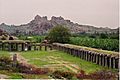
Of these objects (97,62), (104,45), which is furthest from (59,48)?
(97,62)

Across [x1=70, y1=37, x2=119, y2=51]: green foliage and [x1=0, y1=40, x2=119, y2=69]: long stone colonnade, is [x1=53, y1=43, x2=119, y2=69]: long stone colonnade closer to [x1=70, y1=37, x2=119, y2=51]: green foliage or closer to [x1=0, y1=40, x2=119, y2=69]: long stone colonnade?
[x1=0, y1=40, x2=119, y2=69]: long stone colonnade

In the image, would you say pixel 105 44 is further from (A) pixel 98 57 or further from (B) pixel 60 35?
(B) pixel 60 35

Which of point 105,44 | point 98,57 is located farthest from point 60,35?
point 98,57

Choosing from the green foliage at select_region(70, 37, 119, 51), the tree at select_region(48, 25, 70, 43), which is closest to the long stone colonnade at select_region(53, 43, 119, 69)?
the green foliage at select_region(70, 37, 119, 51)

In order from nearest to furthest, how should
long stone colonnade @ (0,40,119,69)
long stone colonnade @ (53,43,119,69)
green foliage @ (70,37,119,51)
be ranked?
long stone colonnade @ (53,43,119,69) → long stone colonnade @ (0,40,119,69) → green foliage @ (70,37,119,51)

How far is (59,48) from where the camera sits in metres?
65.1

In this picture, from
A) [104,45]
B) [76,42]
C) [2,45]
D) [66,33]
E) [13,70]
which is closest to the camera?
[13,70]

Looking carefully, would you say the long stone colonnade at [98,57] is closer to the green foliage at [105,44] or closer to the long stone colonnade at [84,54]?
the long stone colonnade at [84,54]

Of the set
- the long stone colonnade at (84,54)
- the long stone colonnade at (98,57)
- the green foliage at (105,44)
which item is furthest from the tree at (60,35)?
the long stone colonnade at (98,57)

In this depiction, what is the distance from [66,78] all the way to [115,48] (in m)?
27.7

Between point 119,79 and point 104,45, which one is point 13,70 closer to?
point 119,79

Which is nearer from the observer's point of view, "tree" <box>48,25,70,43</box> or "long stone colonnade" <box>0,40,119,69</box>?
"long stone colonnade" <box>0,40,119,69</box>

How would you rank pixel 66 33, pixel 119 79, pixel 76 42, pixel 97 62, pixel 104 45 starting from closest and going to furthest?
pixel 119 79
pixel 97 62
pixel 104 45
pixel 76 42
pixel 66 33

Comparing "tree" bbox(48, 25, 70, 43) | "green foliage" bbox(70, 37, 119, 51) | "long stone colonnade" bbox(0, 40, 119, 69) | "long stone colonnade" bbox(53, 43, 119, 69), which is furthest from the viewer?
"tree" bbox(48, 25, 70, 43)
